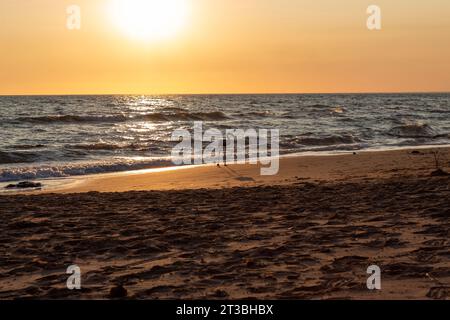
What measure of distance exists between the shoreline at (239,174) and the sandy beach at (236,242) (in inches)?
87.4

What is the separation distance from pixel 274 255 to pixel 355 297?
59.3 inches

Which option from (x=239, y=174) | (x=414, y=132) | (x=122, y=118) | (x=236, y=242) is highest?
(x=122, y=118)

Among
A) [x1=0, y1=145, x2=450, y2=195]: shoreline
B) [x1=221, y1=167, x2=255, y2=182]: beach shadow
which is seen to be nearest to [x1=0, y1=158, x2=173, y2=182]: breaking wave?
[x1=0, y1=145, x2=450, y2=195]: shoreline

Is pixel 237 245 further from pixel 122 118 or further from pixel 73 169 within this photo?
pixel 122 118

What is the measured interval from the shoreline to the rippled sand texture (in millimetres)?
3341

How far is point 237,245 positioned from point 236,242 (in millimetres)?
153

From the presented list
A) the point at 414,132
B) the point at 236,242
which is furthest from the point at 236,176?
the point at 414,132

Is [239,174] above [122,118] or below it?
below

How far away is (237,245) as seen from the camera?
6.67 meters

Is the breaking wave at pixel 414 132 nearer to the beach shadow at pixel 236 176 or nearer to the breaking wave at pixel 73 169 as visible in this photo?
the breaking wave at pixel 73 169

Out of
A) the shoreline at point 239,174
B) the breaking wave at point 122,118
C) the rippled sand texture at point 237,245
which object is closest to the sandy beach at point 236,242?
the rippled sand texture at point 237,245

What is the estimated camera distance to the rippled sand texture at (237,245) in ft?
17.0

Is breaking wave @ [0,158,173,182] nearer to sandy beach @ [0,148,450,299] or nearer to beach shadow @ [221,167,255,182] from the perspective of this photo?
beach shadow @ [221,167,255,182]
